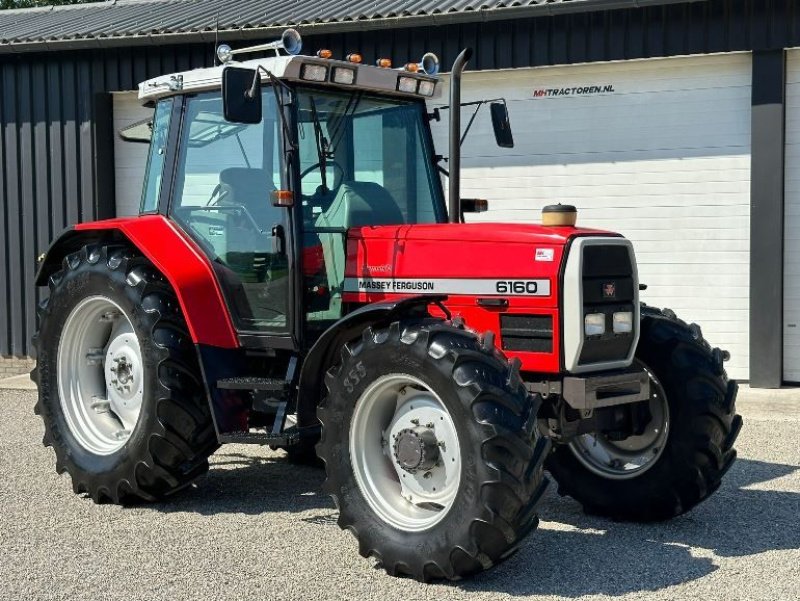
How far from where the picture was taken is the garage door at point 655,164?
10.7 metres

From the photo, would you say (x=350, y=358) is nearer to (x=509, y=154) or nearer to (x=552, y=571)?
(x=552, y=571)

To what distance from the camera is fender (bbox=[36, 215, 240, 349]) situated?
19.9 feet

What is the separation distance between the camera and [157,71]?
1272 cm

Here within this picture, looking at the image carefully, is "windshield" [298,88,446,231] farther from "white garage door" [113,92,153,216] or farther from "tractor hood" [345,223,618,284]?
"white garage door" [113,92,153,216]

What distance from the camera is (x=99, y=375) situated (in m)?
6.77

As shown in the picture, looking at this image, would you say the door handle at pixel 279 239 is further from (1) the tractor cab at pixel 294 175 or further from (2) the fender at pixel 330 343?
(2) the fender at pixel 330 343

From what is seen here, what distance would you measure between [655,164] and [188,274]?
243 inches

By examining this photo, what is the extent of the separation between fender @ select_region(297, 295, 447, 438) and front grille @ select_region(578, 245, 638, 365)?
26.4 inches

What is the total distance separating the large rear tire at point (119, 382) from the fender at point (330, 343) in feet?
2.29

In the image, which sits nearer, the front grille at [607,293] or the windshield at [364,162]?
the front grille at [607,293]

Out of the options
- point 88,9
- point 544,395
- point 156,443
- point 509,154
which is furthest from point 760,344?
point 88,9

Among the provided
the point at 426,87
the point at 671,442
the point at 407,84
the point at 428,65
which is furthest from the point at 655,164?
the point at 671,442

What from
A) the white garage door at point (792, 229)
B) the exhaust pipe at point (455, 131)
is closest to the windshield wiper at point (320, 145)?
the exhaust pipe at point (455, 131)

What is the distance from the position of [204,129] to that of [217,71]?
34 cm
